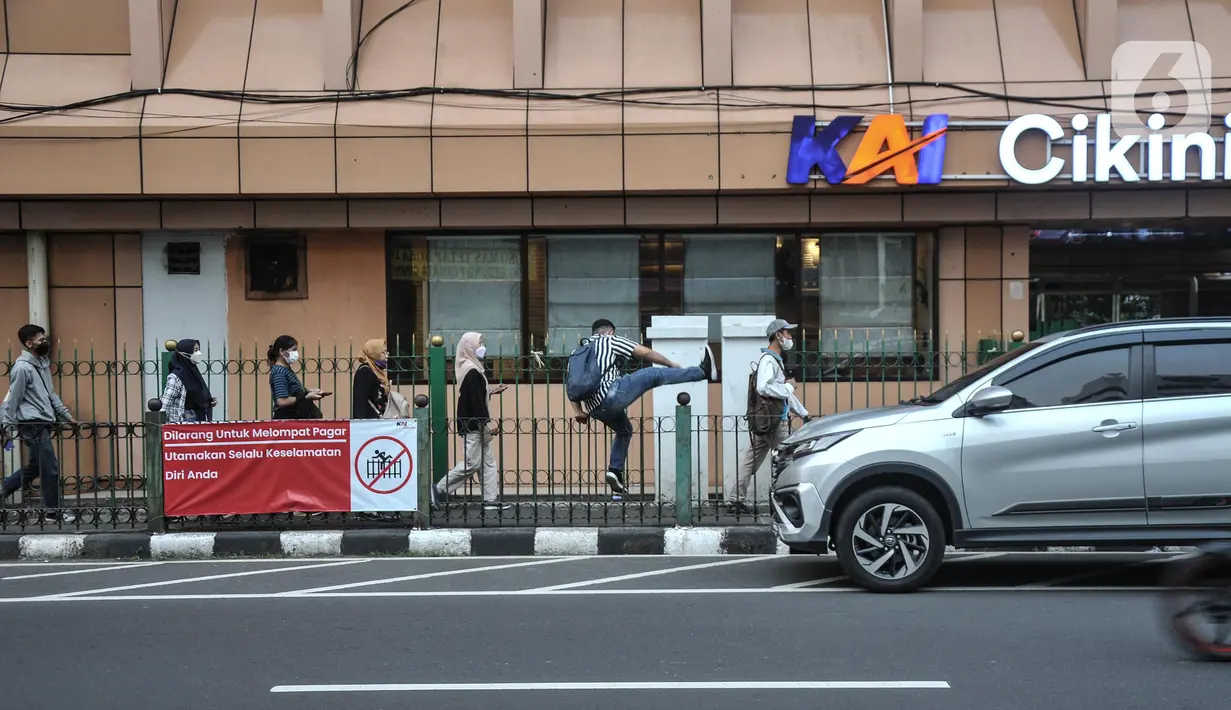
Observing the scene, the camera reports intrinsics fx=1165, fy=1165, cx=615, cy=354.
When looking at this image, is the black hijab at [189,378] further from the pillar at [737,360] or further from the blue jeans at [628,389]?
the pillar at [737,360]

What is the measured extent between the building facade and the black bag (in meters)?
1.99

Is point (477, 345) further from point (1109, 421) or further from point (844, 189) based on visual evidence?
point (1109, 421)

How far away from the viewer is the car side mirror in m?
7.60

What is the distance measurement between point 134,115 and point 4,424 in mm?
4107

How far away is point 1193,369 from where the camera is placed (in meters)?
7.68

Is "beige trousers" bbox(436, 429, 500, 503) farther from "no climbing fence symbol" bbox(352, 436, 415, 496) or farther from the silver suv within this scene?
the silver suv

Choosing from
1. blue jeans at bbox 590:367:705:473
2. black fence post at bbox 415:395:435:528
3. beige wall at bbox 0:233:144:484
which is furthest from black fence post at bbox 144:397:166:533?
blue jeans at bbox 590:367:705:473

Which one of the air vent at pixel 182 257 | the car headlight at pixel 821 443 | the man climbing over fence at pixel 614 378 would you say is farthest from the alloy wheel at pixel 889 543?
the air vent at pixel 182 257

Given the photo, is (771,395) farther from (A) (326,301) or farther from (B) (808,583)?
(A) (326,301)

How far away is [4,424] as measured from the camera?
409 inches

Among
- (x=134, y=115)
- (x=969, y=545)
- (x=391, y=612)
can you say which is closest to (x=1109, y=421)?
(x=969, y=545)

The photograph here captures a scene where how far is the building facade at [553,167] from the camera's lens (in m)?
12.7

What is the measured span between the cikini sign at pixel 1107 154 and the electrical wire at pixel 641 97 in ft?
1.67

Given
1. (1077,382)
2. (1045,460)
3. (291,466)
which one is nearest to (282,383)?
(291,466)
